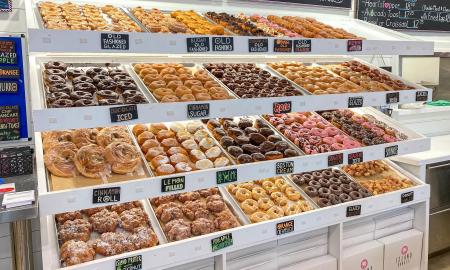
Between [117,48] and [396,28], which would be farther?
[396,28]

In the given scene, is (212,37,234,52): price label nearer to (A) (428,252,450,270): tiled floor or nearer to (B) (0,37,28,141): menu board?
(B) (0,37,28,141): menu board

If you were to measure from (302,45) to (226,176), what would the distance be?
0.99 metres

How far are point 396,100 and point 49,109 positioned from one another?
8.05 feet

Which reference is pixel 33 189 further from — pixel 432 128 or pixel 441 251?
pixel 432 128

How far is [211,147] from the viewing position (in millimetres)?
2771

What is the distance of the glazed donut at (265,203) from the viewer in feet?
9.44

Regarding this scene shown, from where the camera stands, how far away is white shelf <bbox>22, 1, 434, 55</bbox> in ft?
6.52

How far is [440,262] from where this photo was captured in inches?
179

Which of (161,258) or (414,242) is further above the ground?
(161,258)

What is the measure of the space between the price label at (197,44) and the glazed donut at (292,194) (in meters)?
1.31

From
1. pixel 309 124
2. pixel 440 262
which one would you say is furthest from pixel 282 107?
pixel 440 262

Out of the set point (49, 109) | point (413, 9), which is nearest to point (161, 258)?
point (49, 109)

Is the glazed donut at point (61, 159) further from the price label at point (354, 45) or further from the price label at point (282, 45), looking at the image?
the price label at point (354, 45)

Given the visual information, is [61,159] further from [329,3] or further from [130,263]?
[329,3]
